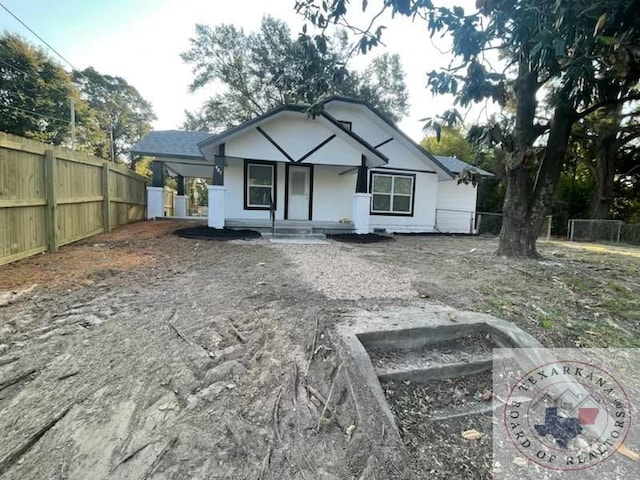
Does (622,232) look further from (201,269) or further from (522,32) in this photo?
(201,269)

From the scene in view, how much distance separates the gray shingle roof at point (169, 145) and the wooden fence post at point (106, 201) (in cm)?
341

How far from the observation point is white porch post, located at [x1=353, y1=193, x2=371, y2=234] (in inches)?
455

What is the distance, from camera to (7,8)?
1295cm

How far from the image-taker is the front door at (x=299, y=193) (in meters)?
12.9

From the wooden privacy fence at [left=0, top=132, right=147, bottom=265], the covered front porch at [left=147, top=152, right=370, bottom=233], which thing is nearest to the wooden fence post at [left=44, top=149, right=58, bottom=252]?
the wooden privacy fence at [left=0, top=132, right=147, bottom=265]

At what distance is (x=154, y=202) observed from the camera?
13805mm

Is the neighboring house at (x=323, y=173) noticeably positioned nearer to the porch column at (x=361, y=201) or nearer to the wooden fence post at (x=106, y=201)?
the porch column at (x=361, y=201)

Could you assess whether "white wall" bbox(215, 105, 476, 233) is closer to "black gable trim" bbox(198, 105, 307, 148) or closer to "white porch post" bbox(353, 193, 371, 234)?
"black gable trim" bbox(198, 105, 307, 148)

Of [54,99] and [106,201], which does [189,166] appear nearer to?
[106,201]

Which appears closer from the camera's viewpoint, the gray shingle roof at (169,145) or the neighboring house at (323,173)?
the neighboring house at (323,173)

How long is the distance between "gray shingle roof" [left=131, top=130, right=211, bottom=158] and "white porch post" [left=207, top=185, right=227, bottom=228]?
3382 millimetres

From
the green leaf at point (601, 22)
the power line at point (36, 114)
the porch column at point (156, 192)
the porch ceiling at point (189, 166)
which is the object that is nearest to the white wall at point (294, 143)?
the porch ceiling at point (189, 166)

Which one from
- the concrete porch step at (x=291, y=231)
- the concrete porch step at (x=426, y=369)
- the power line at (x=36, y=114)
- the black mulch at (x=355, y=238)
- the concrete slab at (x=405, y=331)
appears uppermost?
the power line at (x=36, y=114)

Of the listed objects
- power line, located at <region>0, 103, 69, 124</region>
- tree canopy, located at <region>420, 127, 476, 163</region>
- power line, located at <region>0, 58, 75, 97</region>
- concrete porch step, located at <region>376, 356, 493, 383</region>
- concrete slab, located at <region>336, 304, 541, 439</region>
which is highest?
power line, located at <region>0, 58, 75, 97</region>
